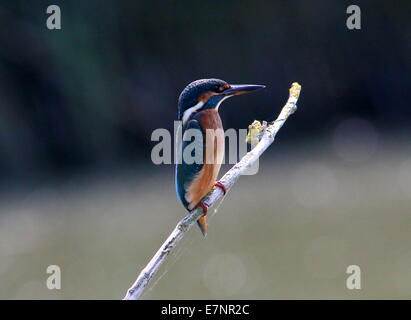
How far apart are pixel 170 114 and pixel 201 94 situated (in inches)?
214

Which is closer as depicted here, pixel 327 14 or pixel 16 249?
pixel 16 249

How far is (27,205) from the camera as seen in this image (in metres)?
7.51

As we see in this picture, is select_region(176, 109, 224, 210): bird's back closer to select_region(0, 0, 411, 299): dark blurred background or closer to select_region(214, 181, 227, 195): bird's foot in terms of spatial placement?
select_region(214, 181, 227, 195): bird's foot

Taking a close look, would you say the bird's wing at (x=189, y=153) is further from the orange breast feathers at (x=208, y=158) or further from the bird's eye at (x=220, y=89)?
the bird's eye at (x=220, y=89)

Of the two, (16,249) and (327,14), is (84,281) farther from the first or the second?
(327,14)

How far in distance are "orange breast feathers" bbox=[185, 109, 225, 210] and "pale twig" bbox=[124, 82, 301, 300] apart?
3cm

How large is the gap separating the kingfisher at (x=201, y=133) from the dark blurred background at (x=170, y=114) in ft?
11.0

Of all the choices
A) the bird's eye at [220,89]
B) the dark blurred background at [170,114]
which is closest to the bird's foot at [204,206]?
the bird's eye at [220,89]

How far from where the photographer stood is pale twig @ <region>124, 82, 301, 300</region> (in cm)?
203

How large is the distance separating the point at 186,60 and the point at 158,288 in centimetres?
367

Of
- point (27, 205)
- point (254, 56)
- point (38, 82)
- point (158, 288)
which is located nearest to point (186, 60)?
point (254, 56)

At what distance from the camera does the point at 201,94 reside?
9.21ft

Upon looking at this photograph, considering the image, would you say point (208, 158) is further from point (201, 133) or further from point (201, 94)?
point (201, 94)

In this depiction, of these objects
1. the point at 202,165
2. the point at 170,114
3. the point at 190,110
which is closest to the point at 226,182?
the point at 202,165
